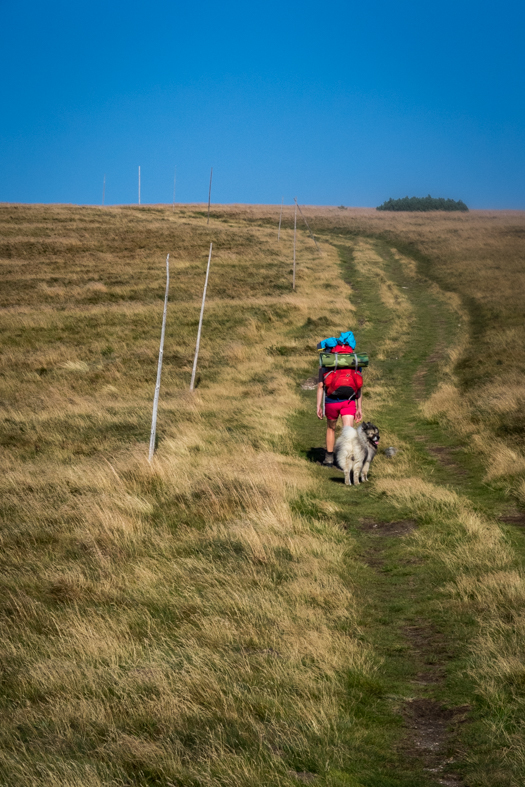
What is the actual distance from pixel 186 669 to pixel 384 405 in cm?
1231

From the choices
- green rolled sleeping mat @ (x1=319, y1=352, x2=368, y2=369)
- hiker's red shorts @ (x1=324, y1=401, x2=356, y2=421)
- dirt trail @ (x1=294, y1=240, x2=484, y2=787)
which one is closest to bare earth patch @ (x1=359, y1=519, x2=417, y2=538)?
dirt trail @ (x1=294, y1=240, x2=484, y2=787)

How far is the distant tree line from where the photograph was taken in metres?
123

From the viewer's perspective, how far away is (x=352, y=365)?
1060cm

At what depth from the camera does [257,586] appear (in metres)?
5.88

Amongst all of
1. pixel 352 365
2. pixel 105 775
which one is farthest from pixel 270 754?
pixel 352 365

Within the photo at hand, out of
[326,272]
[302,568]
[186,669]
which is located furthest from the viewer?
[326,272]

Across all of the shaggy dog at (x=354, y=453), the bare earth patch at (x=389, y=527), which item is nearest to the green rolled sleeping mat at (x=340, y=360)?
the shaggy dog at (x=354, y=453)

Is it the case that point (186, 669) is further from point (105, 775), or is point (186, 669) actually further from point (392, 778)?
point (392, 778)

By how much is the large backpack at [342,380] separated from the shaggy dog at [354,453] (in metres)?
0.70

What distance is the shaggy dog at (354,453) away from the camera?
997 centimetres

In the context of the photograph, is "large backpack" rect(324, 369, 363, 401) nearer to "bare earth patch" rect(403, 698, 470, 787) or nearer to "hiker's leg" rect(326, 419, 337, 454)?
"hiker's leg" rect(326, 419, 337, 454)

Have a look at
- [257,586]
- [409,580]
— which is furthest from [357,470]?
[257,586]

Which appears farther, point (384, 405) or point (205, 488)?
point (384, 405)

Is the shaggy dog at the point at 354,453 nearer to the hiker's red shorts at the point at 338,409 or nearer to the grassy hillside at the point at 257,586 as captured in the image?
the grassy hillside at the point at 257,586
